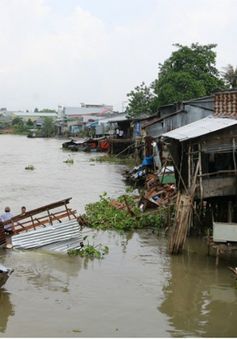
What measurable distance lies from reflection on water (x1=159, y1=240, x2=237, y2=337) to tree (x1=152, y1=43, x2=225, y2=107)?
2798cm

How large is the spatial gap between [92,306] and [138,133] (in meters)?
31.2

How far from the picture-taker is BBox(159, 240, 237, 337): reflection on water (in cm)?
958

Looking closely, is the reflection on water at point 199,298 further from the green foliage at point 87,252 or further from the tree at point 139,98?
the tree at point 139,98

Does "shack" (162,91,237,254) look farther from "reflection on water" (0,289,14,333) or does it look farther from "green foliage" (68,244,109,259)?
"reflection on water" (0,289,14,333)

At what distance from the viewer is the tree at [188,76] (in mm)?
40688

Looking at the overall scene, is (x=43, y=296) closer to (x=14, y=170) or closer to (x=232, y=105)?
(x=232, y=105)

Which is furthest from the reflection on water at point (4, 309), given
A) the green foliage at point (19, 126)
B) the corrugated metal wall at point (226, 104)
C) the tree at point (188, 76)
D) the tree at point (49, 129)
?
the green foliage at point (19, 126)

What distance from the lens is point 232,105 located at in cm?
1520

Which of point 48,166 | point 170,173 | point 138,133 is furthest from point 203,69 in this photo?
point 170,173

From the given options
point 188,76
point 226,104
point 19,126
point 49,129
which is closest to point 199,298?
point 226,104

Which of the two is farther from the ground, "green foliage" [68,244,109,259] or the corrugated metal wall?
the corrugated metal wall

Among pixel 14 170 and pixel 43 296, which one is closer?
pixel 43 296

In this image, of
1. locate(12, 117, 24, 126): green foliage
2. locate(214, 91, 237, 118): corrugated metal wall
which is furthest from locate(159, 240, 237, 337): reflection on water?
locate(12, 117, 24, 126): green foliage

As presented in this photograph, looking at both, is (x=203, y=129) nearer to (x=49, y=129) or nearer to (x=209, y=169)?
(x=209, y=169)
